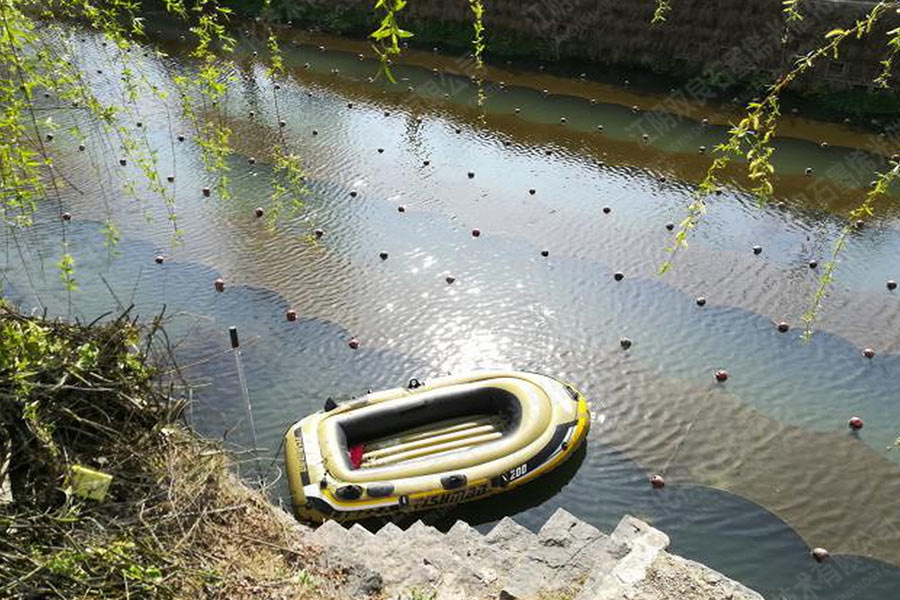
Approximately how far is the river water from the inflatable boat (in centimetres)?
44

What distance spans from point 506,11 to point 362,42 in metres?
4.46

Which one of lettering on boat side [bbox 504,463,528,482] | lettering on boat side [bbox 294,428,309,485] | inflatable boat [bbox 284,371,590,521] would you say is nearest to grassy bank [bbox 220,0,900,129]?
inflatable boat [bbox 284,371,590,521]

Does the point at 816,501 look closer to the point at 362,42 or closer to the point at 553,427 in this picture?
the point at 553,427

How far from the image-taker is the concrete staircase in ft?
16.1

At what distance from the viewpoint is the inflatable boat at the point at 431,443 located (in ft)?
24.2

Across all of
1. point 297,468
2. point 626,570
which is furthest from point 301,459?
point 626,570

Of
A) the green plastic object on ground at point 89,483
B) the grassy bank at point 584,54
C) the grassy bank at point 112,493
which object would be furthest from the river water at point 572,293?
the green plastic object on ground at point 89,483

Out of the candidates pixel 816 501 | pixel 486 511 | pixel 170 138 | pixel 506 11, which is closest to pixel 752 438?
pixel 816 501

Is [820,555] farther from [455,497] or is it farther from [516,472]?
[455,497]

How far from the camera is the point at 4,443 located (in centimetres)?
376

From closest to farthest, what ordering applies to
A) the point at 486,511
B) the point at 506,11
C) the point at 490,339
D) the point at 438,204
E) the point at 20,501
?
the point at 20,501 → the point at 486,511 → the point at 490,339 → the point at 438,204 → the point at 506,11

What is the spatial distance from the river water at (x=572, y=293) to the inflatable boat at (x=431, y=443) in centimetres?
44

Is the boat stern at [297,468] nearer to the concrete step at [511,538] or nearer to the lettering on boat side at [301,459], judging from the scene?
the lettering on boat side at [301,459]

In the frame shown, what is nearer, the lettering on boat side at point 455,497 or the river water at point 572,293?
the lettering on boat side at point 455,497
